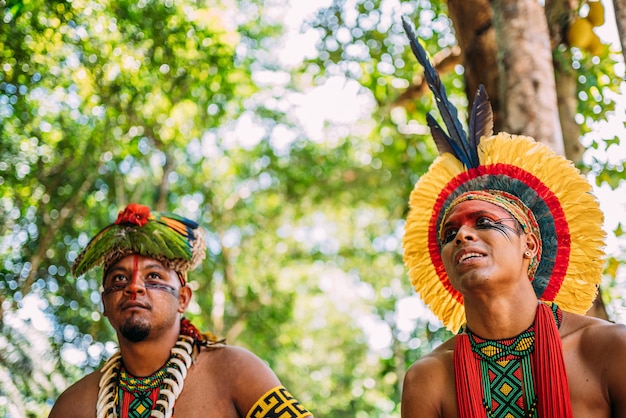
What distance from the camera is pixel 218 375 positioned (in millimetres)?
4133

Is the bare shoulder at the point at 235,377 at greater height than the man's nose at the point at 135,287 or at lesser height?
lesser

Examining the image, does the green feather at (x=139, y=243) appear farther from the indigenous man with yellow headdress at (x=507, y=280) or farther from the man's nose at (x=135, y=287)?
the indigenous man with yellow headdress at (x=507, y=280)

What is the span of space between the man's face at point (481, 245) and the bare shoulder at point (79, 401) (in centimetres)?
228

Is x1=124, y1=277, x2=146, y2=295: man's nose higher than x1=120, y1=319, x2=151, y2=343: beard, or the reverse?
x1=124, y1=277, x2=146, y2=295: man's nose

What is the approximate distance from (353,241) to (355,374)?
6.13 m

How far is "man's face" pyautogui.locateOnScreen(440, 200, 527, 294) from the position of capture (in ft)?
10.5

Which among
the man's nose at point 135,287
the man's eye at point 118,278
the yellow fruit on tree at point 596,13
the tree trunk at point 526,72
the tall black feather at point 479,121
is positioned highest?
the yellow fruit on tree at point 596,13

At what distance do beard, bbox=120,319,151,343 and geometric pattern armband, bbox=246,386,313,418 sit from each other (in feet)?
2.49

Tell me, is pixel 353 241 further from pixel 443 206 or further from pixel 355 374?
pixel 443 206

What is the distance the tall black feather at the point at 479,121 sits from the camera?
12.6ft

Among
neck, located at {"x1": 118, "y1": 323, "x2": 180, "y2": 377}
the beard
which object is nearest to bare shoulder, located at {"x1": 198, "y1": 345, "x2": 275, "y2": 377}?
neck, located at {"x1": 118, "y1": 323, "x2": 180, "y2": 377}

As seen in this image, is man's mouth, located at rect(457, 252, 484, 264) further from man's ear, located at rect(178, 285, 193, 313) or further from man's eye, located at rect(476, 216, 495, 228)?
man's ear, located at rect(178, 285, 193, 313)

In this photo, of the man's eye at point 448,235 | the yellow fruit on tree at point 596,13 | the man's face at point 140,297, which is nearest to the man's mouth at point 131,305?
the man's face at point 140,297

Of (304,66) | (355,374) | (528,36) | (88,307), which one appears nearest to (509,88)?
(528,36)
